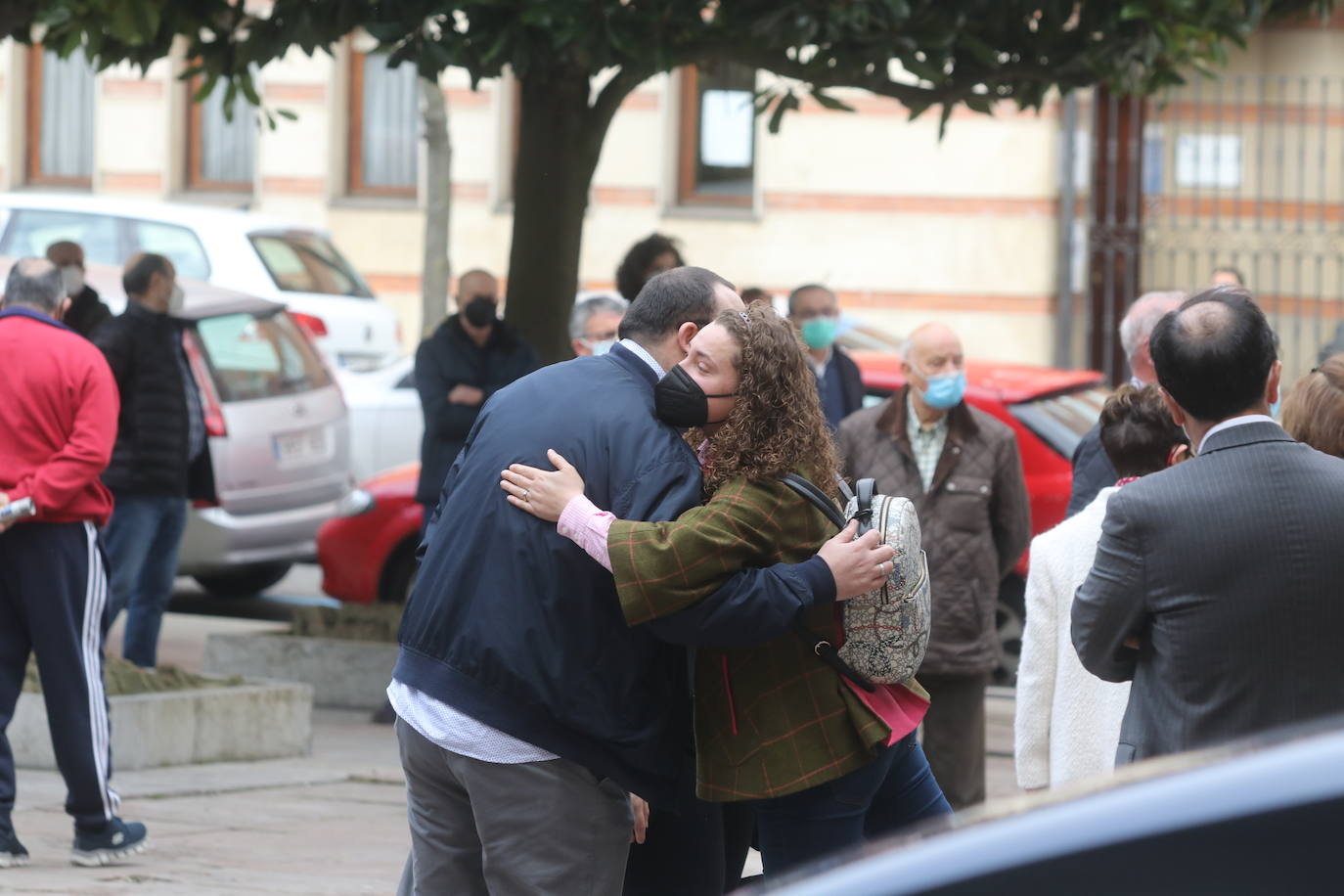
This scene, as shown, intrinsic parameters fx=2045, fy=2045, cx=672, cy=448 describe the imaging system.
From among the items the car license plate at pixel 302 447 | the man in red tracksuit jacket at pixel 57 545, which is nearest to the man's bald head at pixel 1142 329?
the man in red tracksuit jacket at pixel 57 545

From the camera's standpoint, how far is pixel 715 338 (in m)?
3.93

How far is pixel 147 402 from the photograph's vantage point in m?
9.20

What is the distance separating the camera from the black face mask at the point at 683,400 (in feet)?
12.9

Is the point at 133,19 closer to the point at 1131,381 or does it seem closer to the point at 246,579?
the point at 1131,381

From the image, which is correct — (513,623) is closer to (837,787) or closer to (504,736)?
(504,736)

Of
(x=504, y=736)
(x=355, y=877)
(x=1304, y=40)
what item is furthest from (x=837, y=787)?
(x=1304, y=40)

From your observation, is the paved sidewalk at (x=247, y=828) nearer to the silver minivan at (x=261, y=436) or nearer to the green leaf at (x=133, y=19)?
the green leaf at (x=133, y=19)

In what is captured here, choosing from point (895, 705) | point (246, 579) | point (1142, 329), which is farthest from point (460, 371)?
point (895, 705)

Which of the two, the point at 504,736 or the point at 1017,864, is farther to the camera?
the point at 504,736

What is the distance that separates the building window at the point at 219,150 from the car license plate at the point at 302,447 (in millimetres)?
9565

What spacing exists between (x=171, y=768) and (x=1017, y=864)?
22.3 feet

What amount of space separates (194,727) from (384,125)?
44.8 feet

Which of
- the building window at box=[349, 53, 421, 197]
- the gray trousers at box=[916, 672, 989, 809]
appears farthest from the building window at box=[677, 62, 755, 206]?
the gray trousers at box=[916, 672, 989, 809]

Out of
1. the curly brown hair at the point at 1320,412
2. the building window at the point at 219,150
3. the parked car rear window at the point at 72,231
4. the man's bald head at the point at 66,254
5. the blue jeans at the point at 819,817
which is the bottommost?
the blue jeans at the point at 819,817
